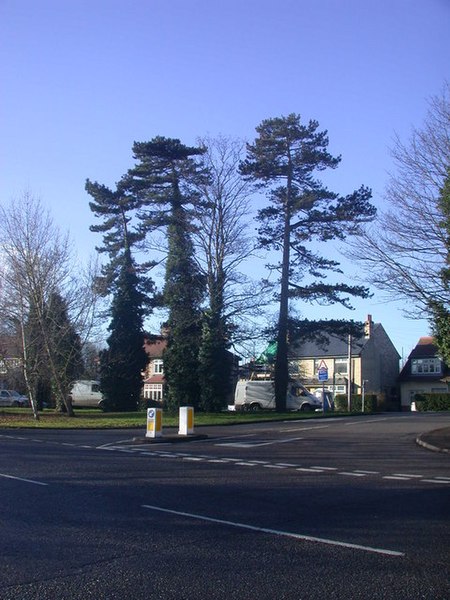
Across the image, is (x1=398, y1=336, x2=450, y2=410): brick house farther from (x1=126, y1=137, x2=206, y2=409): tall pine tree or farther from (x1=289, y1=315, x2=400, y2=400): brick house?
(x1=126, y1=137, x2=206, y2=409): tall pine tree

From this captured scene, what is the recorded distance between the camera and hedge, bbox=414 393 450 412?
193ft

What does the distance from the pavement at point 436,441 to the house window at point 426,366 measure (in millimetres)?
48632

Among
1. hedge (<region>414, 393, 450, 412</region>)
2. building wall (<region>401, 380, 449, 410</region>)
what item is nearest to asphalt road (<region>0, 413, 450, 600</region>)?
hedge (<region>414, 393, 450, 412</region>)

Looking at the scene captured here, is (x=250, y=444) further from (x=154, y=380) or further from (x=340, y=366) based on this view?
(x=154, y=380)

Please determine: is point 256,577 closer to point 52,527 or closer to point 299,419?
point 52,527

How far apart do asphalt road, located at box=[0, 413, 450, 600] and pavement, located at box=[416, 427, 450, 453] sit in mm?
2465

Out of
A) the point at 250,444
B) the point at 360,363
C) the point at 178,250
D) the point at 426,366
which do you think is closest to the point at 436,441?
the point at 250,444

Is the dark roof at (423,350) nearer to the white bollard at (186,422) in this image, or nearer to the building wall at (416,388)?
the building wall at (416,388)

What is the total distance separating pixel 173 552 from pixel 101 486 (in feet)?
14.4

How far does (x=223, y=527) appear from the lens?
812 cm

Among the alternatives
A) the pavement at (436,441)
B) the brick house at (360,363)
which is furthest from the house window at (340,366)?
the pavement at (436,441)

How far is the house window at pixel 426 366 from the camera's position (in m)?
68.5

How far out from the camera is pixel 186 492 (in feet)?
35.0

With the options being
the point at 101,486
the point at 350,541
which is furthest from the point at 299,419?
the point at 350,541
